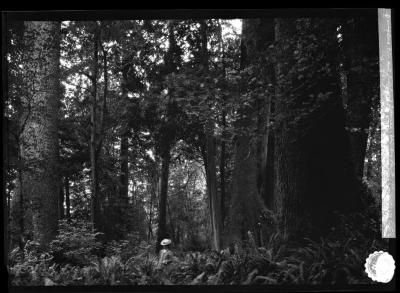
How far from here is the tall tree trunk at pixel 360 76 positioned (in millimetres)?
5359

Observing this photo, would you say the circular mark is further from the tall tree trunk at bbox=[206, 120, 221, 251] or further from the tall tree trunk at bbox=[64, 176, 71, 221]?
the tall tree trunk at bbox=[64, 176, 71, 221]

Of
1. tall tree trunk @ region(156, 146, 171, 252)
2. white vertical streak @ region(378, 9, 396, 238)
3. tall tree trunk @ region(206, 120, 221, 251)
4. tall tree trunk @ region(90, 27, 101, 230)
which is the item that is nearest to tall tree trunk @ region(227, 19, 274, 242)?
tall tree trunk @ region(206, 120, 221, 251)

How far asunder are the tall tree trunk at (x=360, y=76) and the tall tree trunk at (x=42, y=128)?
4.02m

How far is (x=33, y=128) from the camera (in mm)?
5609

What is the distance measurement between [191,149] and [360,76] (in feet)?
8.25

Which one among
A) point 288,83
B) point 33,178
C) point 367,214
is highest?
point 288,83

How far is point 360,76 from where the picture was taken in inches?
216

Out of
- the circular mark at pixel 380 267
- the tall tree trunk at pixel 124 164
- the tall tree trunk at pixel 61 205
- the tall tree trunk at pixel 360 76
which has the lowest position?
the circular mark at pixel 380 267

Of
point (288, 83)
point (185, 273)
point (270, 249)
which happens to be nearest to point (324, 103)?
point (288, 83)

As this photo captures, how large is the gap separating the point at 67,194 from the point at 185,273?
6.45ft

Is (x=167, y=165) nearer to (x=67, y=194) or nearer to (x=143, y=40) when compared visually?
(x=67, y=194)

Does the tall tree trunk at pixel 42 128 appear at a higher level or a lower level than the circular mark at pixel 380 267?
higher

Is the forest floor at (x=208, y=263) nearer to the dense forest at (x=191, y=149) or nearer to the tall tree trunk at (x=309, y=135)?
the dense forest at (x=191, y=149)

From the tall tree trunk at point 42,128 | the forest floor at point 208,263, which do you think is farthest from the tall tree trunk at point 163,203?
the tall tree trunk at point 42,128
